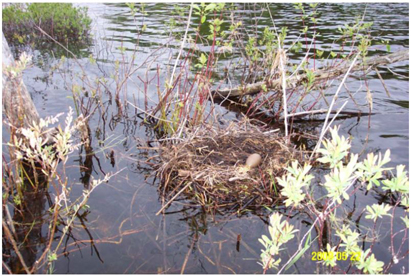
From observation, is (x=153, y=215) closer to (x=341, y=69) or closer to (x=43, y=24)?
(x=341, y=69)

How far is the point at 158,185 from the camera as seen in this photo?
4.15m

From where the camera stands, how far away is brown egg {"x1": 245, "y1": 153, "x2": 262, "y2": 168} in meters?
3.94

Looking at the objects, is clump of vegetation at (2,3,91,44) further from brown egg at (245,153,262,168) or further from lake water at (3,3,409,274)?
brown egg at (245,153,262,168)

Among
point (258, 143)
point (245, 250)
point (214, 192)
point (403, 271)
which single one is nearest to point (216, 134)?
point (258, 143)

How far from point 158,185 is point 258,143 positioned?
1.34 metres

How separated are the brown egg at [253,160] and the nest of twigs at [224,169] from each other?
Answer: 0.05 m

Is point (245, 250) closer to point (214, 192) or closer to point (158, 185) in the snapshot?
point (214, 192)

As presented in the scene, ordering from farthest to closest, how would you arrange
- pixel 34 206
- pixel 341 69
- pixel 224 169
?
pixel 341 69 < pixel 224 169 < pixel 34 206

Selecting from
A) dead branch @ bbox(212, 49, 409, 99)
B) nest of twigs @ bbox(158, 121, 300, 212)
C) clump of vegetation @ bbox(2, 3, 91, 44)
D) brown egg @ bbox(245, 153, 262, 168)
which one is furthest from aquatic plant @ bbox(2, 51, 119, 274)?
clump of vegetation @ bbox(2, 3, 91, 44)

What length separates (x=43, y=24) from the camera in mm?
10859

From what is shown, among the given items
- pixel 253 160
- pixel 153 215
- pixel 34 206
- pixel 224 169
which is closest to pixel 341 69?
pixel 253 160

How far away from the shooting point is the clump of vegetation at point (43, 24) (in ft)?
34.9

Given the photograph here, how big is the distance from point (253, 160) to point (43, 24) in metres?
9.60

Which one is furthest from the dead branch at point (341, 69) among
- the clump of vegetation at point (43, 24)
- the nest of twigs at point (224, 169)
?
the clump of vegetation at point (43, 24)
